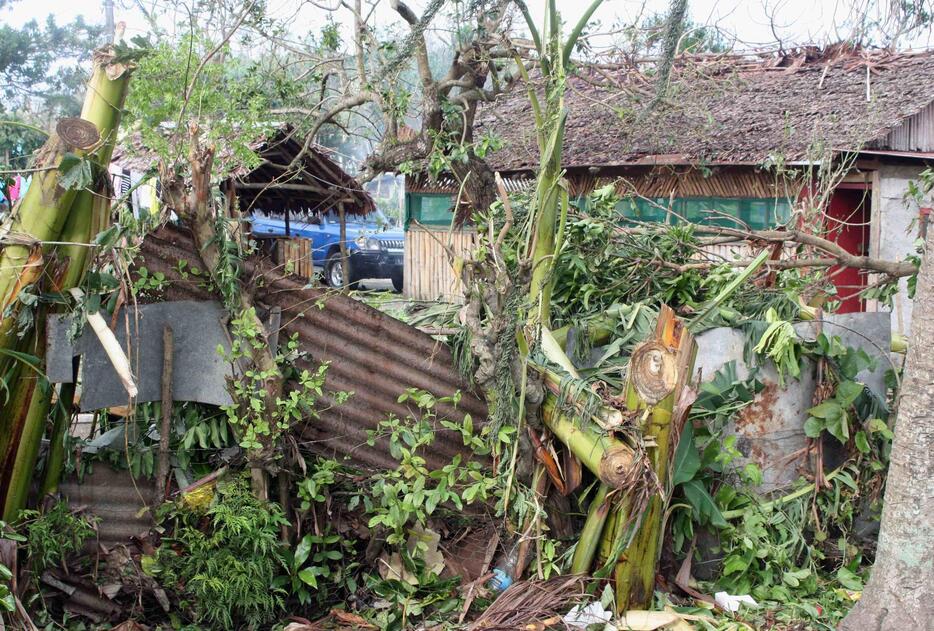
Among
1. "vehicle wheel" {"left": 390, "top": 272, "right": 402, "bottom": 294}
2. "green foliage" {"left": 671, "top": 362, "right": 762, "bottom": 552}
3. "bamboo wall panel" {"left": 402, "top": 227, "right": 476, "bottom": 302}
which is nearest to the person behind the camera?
"green foliage" {"left": 671, "top": 362, "right": 762, "bottom": 552}

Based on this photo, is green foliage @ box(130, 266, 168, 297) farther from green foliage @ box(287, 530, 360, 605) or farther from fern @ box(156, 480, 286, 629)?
green foliage @ box(287, 530, 360, 605)

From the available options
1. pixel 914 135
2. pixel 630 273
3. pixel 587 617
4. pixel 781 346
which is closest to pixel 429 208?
pixel 914 135

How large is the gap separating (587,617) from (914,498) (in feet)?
5.19

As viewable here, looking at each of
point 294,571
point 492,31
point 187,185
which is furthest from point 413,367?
point 492,31

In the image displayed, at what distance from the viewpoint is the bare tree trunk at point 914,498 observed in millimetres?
3627

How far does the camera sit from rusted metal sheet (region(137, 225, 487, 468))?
13.5 ft

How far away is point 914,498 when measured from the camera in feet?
12.0

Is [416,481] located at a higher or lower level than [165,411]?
lower

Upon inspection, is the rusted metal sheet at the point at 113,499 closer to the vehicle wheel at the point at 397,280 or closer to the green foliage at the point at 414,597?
the green foliage at the point at 414,597

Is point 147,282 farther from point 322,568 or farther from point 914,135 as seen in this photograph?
point 914,135

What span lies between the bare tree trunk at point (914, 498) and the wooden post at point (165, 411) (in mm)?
3449

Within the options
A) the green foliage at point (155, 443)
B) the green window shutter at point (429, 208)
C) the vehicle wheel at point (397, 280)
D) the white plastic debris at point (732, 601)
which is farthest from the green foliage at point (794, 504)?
the vehicle wheel at point (397, 280)

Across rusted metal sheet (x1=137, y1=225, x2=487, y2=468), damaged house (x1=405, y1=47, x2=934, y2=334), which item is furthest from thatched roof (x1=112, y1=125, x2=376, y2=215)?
rusted metal sheet (x1=137, y1=225, x2=487, y2=468)

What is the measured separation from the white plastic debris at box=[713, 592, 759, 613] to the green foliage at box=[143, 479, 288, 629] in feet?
7.28
